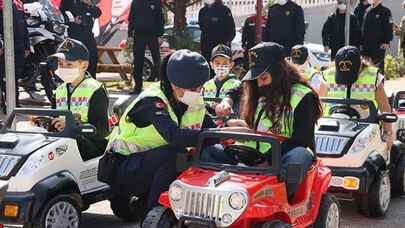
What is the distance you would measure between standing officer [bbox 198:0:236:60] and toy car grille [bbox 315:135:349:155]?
20.0 feet

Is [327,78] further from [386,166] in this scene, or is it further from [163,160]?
[163,160]

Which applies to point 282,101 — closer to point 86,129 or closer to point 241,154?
point 241,154

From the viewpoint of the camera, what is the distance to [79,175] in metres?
5.25

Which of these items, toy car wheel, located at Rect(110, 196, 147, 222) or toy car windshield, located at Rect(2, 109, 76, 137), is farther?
toy car wheel, located at Rect(110, 196, 147, 222)

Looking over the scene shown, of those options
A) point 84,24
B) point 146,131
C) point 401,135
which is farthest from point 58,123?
point 84,24

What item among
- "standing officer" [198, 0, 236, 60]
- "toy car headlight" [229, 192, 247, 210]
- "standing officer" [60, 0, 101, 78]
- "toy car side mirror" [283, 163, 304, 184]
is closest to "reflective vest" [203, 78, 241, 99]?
"toy car side mirror" [283, 163, 304, 184]

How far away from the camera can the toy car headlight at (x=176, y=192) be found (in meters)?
3.93

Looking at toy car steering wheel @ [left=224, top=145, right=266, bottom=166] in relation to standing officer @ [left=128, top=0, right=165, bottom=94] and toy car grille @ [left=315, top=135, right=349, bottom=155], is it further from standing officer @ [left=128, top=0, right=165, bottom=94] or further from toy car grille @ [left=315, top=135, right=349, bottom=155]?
standing officer @ [left=128, top=0, right=165, bottom=94]

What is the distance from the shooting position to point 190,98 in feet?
15.0

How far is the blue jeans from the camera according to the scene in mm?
4152

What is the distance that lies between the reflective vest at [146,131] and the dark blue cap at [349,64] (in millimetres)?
2314

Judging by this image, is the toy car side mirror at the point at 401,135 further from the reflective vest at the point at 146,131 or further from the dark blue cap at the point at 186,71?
the dark blue cap at the point at 186,71

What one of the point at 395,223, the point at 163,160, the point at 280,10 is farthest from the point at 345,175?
the point at 280,10

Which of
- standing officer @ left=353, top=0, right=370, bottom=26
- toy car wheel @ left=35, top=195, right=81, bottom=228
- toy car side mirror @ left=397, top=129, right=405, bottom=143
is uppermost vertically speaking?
standing officer @ left=353, top=0, right=370, bottom=26
